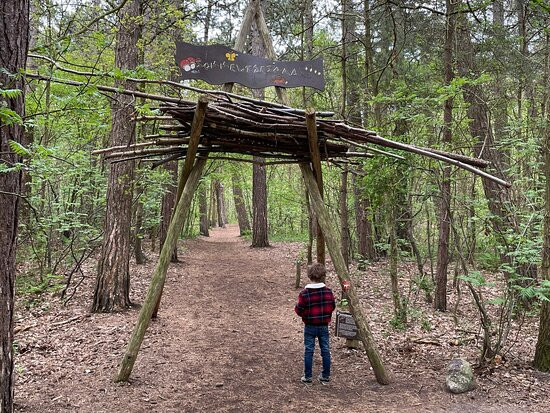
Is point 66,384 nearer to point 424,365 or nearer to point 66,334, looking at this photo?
point 66,334

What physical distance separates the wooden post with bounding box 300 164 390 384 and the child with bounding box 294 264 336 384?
13.0 inches

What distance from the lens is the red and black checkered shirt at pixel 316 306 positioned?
4.80 meters

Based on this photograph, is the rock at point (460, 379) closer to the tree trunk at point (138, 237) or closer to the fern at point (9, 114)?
the fern at point (9, 114)

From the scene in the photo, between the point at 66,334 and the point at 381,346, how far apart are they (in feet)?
16.4

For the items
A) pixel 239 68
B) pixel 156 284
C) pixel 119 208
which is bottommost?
pixel 156 284

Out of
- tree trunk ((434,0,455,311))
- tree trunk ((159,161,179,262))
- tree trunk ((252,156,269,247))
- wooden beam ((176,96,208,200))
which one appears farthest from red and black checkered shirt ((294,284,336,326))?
tree trunk ((252,156,269,247))

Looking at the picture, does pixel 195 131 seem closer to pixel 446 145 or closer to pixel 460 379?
pixel 446 145

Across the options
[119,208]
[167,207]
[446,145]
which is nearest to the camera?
[446,145]

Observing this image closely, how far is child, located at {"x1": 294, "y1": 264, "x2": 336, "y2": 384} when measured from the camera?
4797 mm

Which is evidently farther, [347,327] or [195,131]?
[347,327]

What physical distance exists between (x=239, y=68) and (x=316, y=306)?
141 inches

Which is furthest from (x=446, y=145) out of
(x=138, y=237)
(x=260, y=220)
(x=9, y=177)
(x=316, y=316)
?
(x=260, y=220)

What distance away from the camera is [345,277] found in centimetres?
505

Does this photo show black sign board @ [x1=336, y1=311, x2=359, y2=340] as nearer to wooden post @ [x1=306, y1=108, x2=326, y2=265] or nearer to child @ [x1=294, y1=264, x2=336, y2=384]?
child @ [x1=294, y1=264, x2=336, y2=384]
